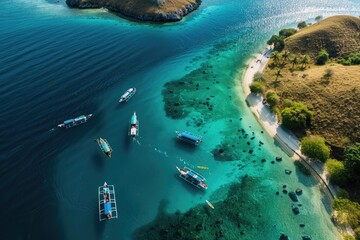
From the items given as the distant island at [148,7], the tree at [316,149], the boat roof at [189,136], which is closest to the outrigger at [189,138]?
the boat roof at [189,136]

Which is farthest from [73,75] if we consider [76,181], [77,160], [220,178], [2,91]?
[220,178]

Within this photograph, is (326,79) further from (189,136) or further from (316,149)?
(189,136)

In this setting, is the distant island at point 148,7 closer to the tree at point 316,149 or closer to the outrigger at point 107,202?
the tree at point 316,149

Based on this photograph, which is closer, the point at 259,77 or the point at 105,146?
the point at 105,146

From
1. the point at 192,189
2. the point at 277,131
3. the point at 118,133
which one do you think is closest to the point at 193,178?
the point at 192,189

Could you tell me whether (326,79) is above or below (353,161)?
above
